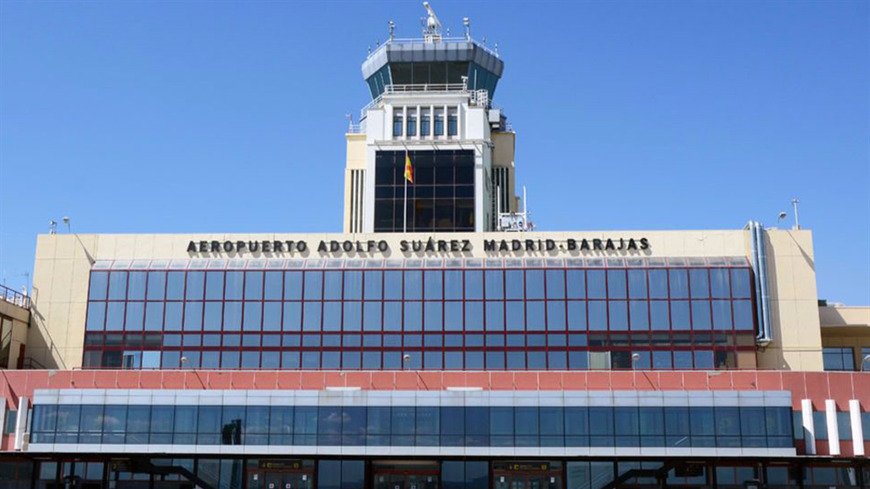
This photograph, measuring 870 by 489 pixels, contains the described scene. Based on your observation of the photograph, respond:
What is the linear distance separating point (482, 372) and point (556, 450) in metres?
6.79

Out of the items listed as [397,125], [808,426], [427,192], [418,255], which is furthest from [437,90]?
[808,426]

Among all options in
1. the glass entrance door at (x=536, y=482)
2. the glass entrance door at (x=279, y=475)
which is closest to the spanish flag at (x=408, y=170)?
the glass entrance door at (x=279, y=475)

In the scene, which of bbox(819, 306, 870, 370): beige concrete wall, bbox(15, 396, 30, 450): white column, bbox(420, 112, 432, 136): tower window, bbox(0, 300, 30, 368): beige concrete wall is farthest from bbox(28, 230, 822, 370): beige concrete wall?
bbox(420, 112, 432, 136): tower window

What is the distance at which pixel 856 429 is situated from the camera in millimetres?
65062

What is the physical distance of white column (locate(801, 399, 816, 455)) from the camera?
65188mm

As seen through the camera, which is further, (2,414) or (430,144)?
(430,144)

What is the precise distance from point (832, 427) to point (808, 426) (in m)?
1.41

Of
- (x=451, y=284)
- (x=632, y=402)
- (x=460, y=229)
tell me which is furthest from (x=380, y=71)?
(x=632, y=402)

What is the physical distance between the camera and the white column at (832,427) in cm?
6481

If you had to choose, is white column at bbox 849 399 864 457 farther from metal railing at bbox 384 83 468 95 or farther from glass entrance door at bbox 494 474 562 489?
metal railing at bbox 384 83 468 95

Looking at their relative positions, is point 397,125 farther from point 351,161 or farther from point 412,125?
point 351,161

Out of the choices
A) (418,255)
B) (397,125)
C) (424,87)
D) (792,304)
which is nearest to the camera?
(792,304)

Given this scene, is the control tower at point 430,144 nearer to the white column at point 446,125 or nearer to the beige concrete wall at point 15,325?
the white column at point 446,125

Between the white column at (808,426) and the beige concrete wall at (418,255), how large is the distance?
25.5 feet
